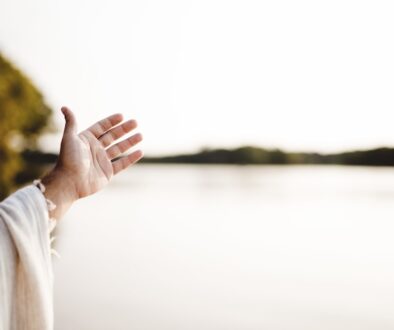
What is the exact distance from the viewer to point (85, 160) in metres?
2.31

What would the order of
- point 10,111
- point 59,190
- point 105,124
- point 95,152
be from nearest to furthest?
point 59,190 → point 95,152 → point 105,124 → point 10,111

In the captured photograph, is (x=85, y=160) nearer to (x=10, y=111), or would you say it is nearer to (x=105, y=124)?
(x=105, y=124)

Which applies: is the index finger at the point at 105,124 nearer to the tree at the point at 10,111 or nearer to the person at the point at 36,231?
the person at the point at 36,231

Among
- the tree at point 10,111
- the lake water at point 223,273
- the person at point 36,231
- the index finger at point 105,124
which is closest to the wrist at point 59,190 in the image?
the person at point 36,231

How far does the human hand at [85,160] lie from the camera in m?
2.23

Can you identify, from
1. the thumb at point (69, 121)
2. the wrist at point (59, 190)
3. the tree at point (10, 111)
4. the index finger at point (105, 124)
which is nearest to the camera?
the wrist at point (59, 190)

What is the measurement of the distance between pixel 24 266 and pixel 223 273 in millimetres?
8124

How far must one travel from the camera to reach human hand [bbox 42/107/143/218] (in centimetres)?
223

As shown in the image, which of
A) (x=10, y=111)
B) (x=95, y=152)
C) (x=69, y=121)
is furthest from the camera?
(x=10, y=111)

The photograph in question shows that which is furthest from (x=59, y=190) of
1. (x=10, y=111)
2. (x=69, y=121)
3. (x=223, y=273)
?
(x=10, y=111)

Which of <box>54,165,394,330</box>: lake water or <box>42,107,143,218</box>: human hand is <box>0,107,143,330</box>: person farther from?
<box>54,165,394,330</box>: lake water

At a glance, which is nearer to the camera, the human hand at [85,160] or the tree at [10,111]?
the human hand at [85,160]

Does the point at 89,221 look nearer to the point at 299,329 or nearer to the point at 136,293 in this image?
the point at 136,293

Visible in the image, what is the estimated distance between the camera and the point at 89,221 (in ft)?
55.0
